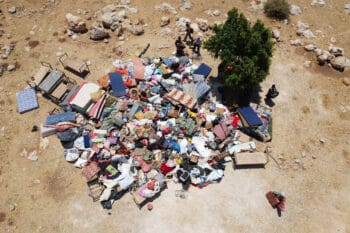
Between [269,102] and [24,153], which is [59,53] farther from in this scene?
[269,102]

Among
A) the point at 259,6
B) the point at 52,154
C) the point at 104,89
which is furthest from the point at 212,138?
the point at 259,6

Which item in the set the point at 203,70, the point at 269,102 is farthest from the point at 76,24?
the point at 269,102

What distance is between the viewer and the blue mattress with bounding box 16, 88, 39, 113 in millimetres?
14961

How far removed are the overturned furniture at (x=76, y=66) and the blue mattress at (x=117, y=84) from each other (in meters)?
1.84

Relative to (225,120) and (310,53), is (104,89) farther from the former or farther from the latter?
Result: (310,53)

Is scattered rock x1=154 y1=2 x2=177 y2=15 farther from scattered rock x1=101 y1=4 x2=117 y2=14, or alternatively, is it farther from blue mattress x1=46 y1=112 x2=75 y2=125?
blue mattress x1=46 y1=112 x2=75 y2=125

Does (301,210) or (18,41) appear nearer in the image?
(301,210)

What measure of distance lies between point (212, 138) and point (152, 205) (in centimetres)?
442

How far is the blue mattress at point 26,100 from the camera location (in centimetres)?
1496

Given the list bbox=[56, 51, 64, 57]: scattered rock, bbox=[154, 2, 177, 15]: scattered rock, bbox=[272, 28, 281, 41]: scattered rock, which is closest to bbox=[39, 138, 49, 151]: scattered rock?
bbox=[56, 51, 64, 57]: scattered rock

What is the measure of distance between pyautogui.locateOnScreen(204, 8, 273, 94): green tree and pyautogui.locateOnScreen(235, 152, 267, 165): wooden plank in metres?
3.33

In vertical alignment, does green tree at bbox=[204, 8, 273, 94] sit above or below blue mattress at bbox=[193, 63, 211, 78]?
above

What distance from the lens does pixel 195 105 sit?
14984 mm

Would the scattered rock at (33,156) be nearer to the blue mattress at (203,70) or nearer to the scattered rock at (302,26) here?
the blue mattress at (203,70)
